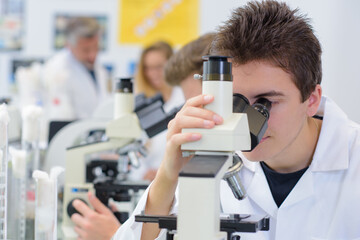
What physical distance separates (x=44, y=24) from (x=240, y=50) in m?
4.14

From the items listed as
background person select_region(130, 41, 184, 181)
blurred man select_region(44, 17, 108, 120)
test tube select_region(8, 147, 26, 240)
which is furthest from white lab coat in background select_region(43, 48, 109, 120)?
test tube select_region(8, 147, 26, 240)

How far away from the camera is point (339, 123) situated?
152 cm

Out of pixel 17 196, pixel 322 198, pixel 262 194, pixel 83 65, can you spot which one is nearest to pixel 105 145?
pixel 17 196

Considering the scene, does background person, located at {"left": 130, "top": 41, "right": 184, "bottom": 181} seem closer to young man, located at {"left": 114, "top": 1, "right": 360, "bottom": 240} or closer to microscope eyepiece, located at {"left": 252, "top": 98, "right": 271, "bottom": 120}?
young man, located at {"left": 114, "top": 1, "right": 360, "bottom": 240}

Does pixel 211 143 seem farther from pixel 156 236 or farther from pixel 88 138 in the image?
pixel 88 138

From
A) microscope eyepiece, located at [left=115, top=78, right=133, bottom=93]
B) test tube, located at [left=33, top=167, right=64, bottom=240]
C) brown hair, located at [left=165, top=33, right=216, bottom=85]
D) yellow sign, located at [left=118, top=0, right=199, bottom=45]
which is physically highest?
yellow sign, located at [left=118, top=0, right=199, bottom=45]

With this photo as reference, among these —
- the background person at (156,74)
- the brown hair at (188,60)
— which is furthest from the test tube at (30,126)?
the background person at (156,74)

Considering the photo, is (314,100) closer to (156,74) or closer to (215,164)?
(215,164)

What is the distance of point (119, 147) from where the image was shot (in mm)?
1909

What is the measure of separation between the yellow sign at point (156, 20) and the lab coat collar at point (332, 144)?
3388mm

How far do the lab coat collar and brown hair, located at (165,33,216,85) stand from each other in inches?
27.0

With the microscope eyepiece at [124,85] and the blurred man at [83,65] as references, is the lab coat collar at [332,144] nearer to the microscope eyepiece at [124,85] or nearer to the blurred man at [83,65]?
the microscope eyepiece at [124,85]

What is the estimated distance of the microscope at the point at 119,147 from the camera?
1816 millimetres

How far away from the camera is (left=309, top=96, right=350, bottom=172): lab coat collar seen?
1477 millimetres
